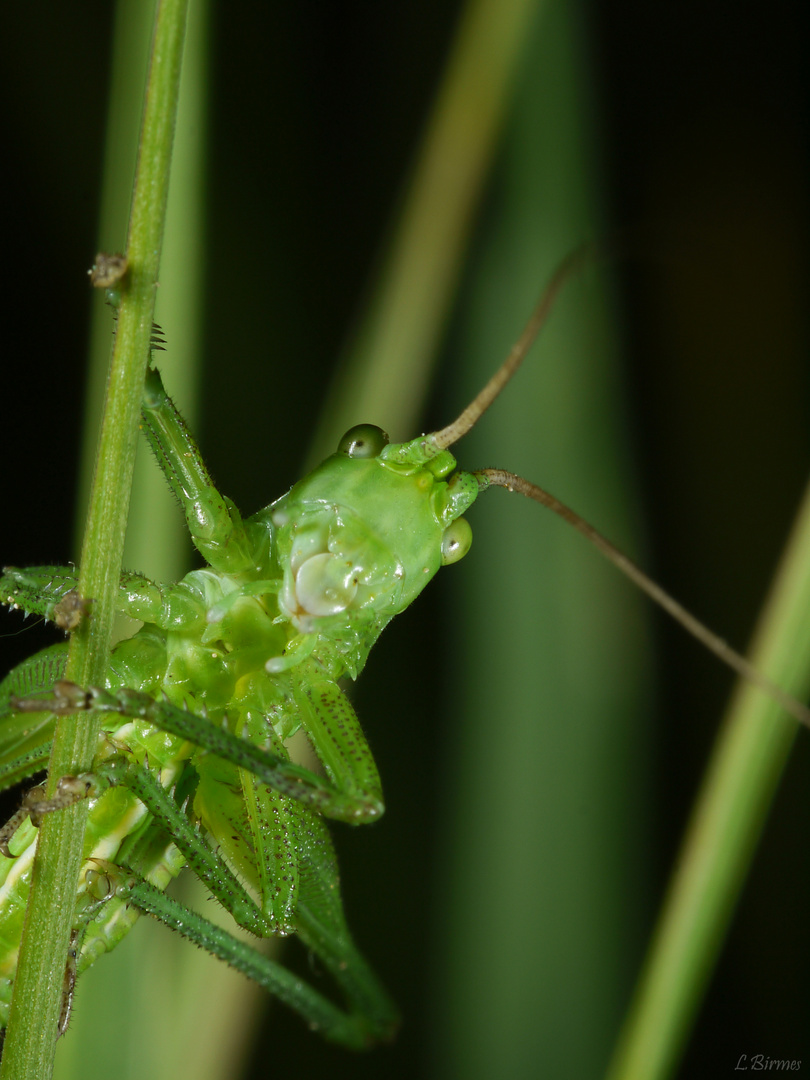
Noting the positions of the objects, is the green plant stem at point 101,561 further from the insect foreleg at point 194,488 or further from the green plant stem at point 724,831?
the green plant stem at point 724,831

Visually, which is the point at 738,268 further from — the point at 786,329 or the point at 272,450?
the point at 272,450

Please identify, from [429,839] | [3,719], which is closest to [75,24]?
[3,719]

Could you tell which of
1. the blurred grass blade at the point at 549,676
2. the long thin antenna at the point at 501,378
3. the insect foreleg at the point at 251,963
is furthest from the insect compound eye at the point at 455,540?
the insect foreleg at the point at 251,963

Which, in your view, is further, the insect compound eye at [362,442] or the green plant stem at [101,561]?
the insect compound eye at [362,442]

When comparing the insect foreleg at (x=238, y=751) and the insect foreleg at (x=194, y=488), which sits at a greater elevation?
the insect foreleg at (x=194, y=488)

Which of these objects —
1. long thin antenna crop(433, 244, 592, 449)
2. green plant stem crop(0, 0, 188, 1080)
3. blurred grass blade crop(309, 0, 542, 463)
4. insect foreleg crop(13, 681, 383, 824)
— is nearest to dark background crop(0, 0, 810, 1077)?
blurred grass blade crop(309, 0, 542, 463)

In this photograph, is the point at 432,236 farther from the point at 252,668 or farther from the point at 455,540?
the point at 252,668
